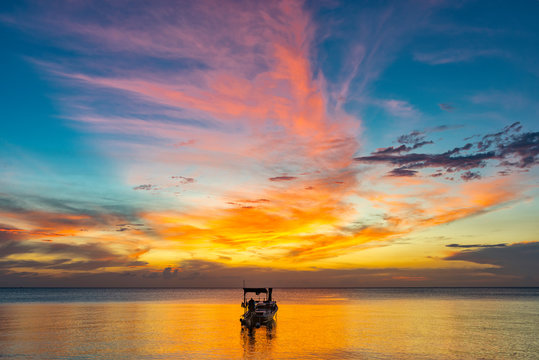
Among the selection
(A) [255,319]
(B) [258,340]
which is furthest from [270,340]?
(A) [255,319]

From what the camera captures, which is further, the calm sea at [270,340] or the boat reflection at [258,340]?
the boat reflection at [258,340]

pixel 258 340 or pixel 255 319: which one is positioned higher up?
pixel 255 319

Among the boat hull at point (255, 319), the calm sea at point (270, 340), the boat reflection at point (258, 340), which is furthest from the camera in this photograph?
the boat hull at point (255, 319)

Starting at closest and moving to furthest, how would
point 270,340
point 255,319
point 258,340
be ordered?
point 258,340 < point 270,340 < point 255,319

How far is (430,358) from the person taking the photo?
39906mm

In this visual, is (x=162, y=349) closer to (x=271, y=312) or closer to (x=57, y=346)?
(x=57, y=346)

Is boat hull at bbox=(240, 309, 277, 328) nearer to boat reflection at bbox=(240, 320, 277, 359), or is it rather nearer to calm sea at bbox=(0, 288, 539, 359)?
boat reflection at bbox=(240, 320, 277, 359)

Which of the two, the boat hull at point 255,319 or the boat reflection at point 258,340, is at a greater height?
the boat hull at point 255,319

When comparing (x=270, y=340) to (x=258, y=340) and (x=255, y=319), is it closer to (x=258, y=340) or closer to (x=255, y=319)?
(x=258, y=340)

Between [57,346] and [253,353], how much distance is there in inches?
812

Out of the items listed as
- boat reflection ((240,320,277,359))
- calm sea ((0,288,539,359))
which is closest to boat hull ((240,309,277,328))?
boat reflection ((240,320,277,359))

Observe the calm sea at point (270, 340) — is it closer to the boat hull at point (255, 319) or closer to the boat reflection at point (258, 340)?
the boat reflection at point (258, 340)

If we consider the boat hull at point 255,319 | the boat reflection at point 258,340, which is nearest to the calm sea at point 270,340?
the boat reflection at point 258,340

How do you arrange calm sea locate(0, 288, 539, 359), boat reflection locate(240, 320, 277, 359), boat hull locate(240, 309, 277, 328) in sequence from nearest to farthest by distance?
calm sea locate(0, 288, 539, 359) → boat reflection locate(240, 320, 277, 359) → boat hull locate(240, 309, 277, 328)
